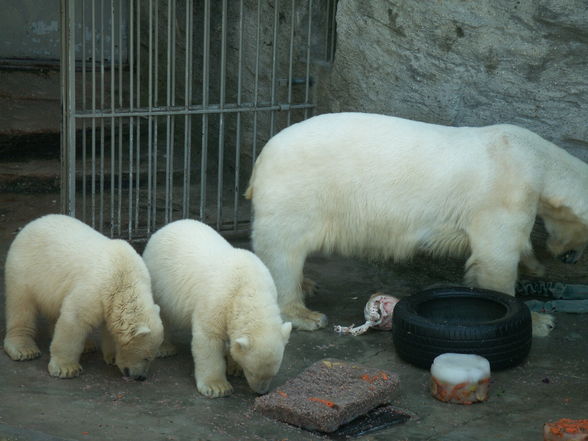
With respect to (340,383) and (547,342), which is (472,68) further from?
(340,383)

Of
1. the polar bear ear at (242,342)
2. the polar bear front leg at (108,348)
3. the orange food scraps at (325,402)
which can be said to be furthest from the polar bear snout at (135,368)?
the orange food scraps at (325,402)

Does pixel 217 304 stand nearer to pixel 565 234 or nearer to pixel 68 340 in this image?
pixel 68 340

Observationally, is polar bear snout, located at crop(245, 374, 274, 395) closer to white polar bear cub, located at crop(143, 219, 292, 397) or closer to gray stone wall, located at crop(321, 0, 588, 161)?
white polar bear cub, located at crop(143, 219, 292, 397)

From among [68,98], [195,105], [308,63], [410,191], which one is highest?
[308,63]

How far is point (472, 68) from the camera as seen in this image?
6.80m

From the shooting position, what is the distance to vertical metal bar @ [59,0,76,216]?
6.46m

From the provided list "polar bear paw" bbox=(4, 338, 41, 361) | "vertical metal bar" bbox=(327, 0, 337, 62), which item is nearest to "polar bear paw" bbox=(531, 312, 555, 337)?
"vertical metal bar" bbox=(327, 0, 337, 62)

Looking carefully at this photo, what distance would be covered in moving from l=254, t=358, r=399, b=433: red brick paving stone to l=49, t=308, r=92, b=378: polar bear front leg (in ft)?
3.45

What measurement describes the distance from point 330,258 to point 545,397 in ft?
9.12

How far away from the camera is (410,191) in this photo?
594cm

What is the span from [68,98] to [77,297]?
6.73 feet

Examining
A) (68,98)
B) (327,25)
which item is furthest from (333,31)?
(68,98)

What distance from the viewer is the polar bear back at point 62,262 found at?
5098mm

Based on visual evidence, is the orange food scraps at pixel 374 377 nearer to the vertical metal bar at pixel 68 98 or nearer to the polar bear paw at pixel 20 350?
the polar bear paw at pixel 20 350
